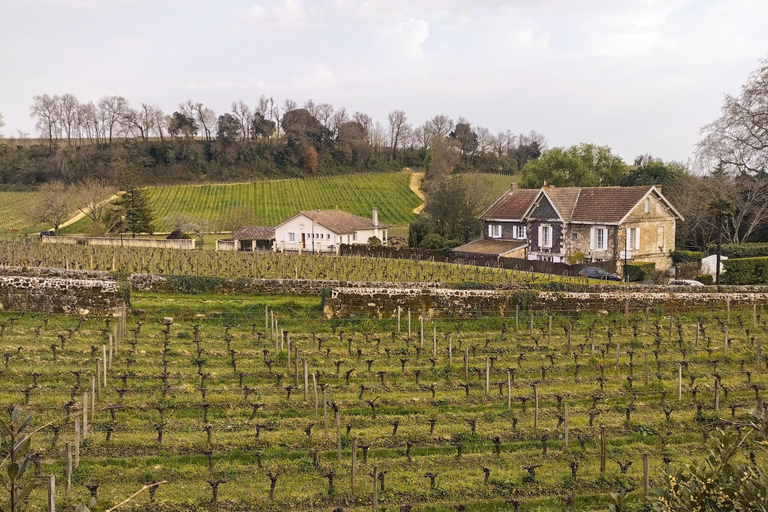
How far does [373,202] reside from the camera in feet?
303

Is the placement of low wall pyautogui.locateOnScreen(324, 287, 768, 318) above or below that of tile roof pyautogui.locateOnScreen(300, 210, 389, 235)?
below

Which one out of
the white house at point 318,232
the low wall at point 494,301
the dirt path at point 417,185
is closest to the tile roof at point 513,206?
the white house at point 318,232

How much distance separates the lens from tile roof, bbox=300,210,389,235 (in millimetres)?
58594

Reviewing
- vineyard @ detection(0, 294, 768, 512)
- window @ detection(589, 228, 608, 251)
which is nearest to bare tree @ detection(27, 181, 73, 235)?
vineyard @ detection(0, 294, 768, 512)

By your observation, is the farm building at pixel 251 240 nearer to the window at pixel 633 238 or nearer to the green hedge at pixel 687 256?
the window at pixel 633 238

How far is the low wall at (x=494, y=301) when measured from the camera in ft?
85.8

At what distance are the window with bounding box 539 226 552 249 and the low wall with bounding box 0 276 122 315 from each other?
3152 centimetres

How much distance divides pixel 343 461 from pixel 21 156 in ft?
321

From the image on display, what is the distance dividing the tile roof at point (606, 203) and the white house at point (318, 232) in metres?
20.5

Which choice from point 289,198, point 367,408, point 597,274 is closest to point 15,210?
point 289,198

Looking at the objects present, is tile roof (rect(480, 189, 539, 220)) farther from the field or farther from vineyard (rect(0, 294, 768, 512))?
the field

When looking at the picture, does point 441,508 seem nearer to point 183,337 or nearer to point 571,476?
point 571,476

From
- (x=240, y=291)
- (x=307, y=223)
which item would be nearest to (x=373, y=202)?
(x=307, y=223)

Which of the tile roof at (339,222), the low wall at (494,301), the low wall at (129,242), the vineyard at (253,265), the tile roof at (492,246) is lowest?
the low wall at (494,301)
